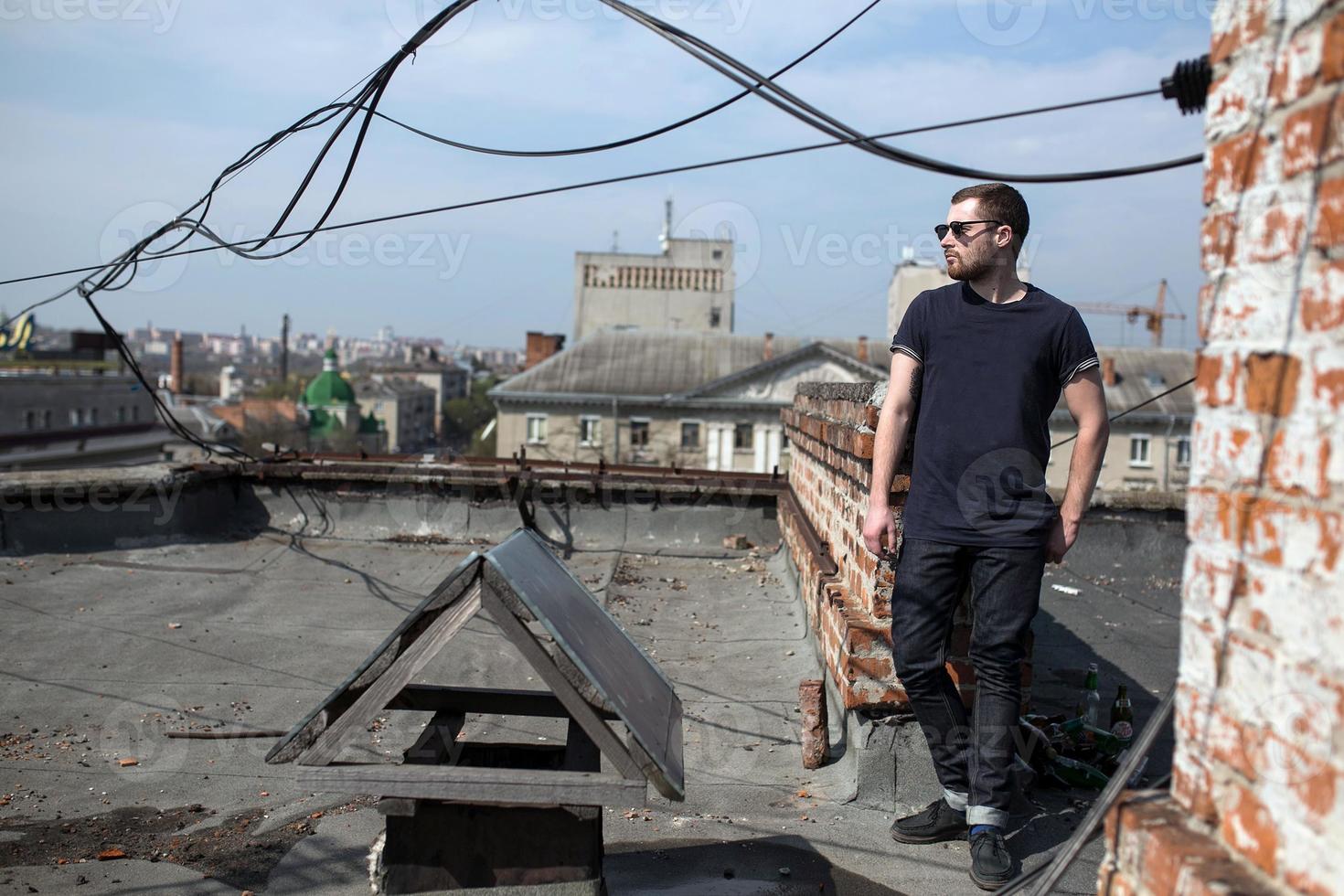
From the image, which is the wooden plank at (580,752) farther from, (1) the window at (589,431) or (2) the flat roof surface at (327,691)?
(1) the window at (589,431)

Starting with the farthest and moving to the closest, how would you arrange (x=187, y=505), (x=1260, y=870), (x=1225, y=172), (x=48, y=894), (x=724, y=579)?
(x=187, y=505) → (x=724, y=579) → (x=48, y=894) → (x=1225, y=172) → (x=1260, y=870)

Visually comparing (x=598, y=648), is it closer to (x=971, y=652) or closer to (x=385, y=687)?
(x=385, y=687)

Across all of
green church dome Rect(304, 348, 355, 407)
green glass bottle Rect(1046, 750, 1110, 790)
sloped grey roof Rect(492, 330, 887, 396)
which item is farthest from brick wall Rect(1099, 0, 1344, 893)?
green church dome Rect(304, 348, 355, 407)

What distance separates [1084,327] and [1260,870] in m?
1.78

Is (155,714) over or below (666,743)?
below

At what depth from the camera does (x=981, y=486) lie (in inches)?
120

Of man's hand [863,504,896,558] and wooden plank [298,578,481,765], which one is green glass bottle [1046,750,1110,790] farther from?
wooden plank [298,578,481,765]

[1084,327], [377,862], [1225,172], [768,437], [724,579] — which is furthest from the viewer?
[768,437]

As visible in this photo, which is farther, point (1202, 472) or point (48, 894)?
point (48, 894)

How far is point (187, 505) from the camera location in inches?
280

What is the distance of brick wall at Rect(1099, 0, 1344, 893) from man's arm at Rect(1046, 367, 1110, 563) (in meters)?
1.14

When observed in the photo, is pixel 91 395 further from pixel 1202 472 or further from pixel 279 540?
pixel 1202 472

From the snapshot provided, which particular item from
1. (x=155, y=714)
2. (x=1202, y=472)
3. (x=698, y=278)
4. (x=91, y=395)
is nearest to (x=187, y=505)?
(x=155, y=714)

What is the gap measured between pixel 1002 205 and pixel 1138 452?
147ft
